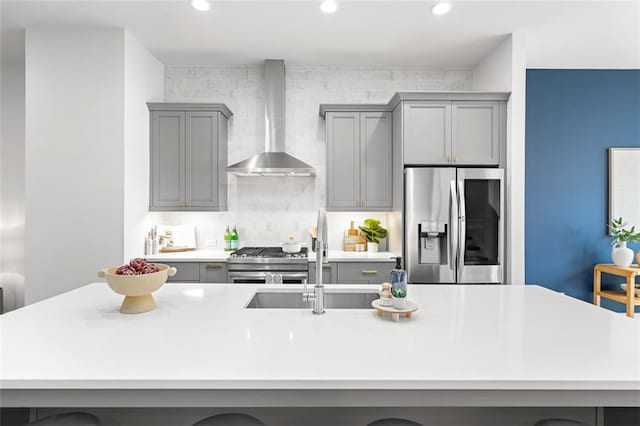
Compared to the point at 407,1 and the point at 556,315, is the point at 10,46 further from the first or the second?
the point at 556,315

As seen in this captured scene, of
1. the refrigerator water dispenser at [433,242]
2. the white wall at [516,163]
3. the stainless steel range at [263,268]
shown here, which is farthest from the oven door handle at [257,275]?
the white wall at [516,163]

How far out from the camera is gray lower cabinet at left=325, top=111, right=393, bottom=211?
3848mm

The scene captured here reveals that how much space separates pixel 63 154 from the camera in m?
3.28

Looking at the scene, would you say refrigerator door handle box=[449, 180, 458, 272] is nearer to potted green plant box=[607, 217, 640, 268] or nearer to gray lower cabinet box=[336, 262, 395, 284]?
gray lower cabinet box=[336, 262, 395, 284]

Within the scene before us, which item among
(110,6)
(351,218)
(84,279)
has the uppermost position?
(110,6)

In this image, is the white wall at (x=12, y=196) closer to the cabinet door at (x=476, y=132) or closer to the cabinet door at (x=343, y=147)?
the cabinet door at (x=343, y=147)

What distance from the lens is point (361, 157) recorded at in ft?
12.7

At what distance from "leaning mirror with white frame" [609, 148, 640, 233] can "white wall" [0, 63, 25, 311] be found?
263 inches

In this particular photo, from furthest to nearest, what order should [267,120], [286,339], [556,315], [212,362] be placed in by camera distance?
1. [267,120]
2. [556,315]
3. [286,339]
4. [212,362]

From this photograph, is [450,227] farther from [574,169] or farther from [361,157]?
[574,169]

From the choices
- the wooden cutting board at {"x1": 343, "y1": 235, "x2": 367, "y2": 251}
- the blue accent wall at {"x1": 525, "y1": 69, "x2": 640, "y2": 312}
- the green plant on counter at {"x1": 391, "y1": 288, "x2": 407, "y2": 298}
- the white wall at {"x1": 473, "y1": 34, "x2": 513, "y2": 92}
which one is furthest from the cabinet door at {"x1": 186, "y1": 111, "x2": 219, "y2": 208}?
the blue accent wall at {"x1": 525, "y1": 69, "x2": 640, "y2": 312}

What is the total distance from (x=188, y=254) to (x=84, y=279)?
0.91 meters

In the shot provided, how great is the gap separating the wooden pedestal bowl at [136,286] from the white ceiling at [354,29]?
2311mm

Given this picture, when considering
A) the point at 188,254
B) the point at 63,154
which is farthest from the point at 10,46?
the point at 188,254
